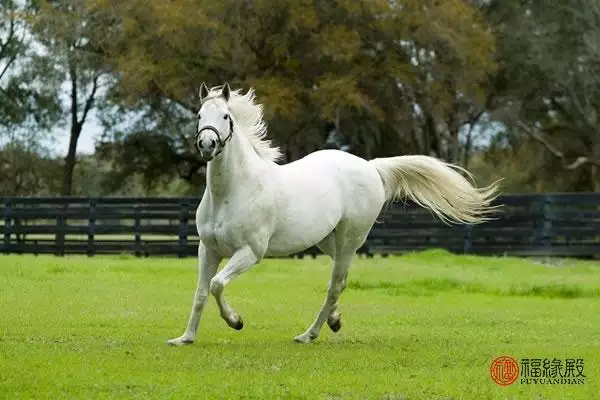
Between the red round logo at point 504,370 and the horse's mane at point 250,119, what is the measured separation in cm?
261

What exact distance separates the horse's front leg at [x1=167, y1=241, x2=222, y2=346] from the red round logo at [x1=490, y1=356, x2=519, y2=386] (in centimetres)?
233

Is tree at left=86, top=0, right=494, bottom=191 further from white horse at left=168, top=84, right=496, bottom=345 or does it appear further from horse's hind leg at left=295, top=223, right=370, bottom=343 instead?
horse's hind leg at left=295, top=223, right=370, bottom=343

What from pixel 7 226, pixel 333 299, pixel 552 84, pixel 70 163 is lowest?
pixel 333 299

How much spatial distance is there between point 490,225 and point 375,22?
307 inches

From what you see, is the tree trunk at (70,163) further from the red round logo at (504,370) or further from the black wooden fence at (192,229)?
the red round logo at (504,370)

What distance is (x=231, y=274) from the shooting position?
8.74m

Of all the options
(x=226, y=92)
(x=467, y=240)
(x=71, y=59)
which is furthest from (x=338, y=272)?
(x=71, y=59)

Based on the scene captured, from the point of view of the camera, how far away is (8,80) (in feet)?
130

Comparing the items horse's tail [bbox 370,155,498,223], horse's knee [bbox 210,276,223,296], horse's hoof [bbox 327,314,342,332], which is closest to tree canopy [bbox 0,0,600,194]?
horse's tail [bbox 370,155,498,223]

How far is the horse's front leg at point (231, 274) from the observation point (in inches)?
340

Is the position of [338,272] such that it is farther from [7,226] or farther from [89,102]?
[89,102]

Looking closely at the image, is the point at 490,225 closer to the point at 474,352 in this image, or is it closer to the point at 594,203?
the point at 594,203

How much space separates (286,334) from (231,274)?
5.28 ft

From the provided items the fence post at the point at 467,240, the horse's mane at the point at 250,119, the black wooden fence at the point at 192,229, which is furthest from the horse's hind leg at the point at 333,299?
the fence post at the point at 467,240
